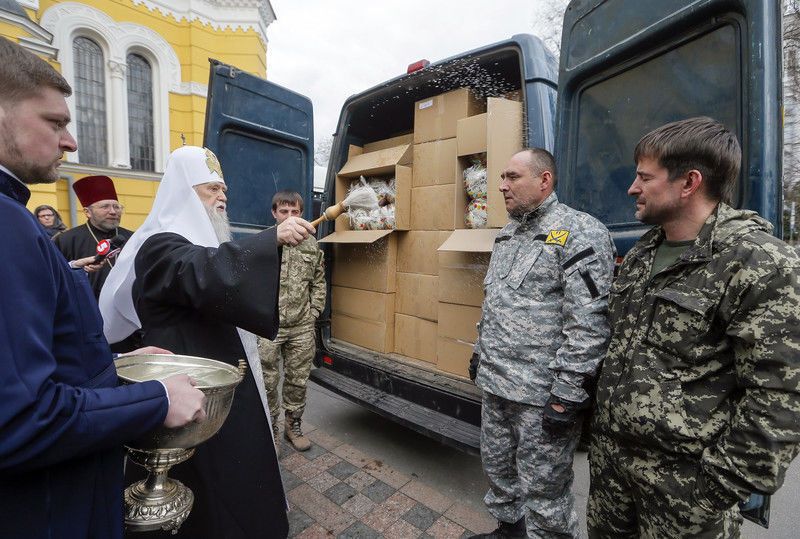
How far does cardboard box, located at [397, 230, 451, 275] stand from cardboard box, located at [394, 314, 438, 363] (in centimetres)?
41

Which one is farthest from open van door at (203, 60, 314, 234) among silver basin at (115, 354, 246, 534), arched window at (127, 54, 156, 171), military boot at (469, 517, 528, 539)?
arched window at (127, 54, 156, 171)

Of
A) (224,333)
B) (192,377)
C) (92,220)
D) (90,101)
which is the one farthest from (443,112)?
(90,101)

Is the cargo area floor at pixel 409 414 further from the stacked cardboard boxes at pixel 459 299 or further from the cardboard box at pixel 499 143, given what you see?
the cardboard box at pixel 499 143

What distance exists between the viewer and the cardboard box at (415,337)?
10.6ft

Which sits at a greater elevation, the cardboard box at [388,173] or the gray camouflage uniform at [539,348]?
the cardboard box at [388,173]

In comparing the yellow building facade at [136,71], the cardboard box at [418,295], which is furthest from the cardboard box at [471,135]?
the yellow building facade at [136,71]

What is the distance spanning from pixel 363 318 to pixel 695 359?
8.75 feet

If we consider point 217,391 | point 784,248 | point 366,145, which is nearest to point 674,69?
point 784,248

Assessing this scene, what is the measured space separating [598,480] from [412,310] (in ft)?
6.45

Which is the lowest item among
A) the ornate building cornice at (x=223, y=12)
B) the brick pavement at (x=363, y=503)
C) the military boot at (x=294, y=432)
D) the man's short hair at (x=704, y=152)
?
the brick pavement at (x=363, y=503)

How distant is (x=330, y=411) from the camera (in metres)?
3.88

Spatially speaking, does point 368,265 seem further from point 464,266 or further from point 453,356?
point 453,356

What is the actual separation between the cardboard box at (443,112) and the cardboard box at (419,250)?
2.46 feet

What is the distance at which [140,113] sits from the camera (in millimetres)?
9859
